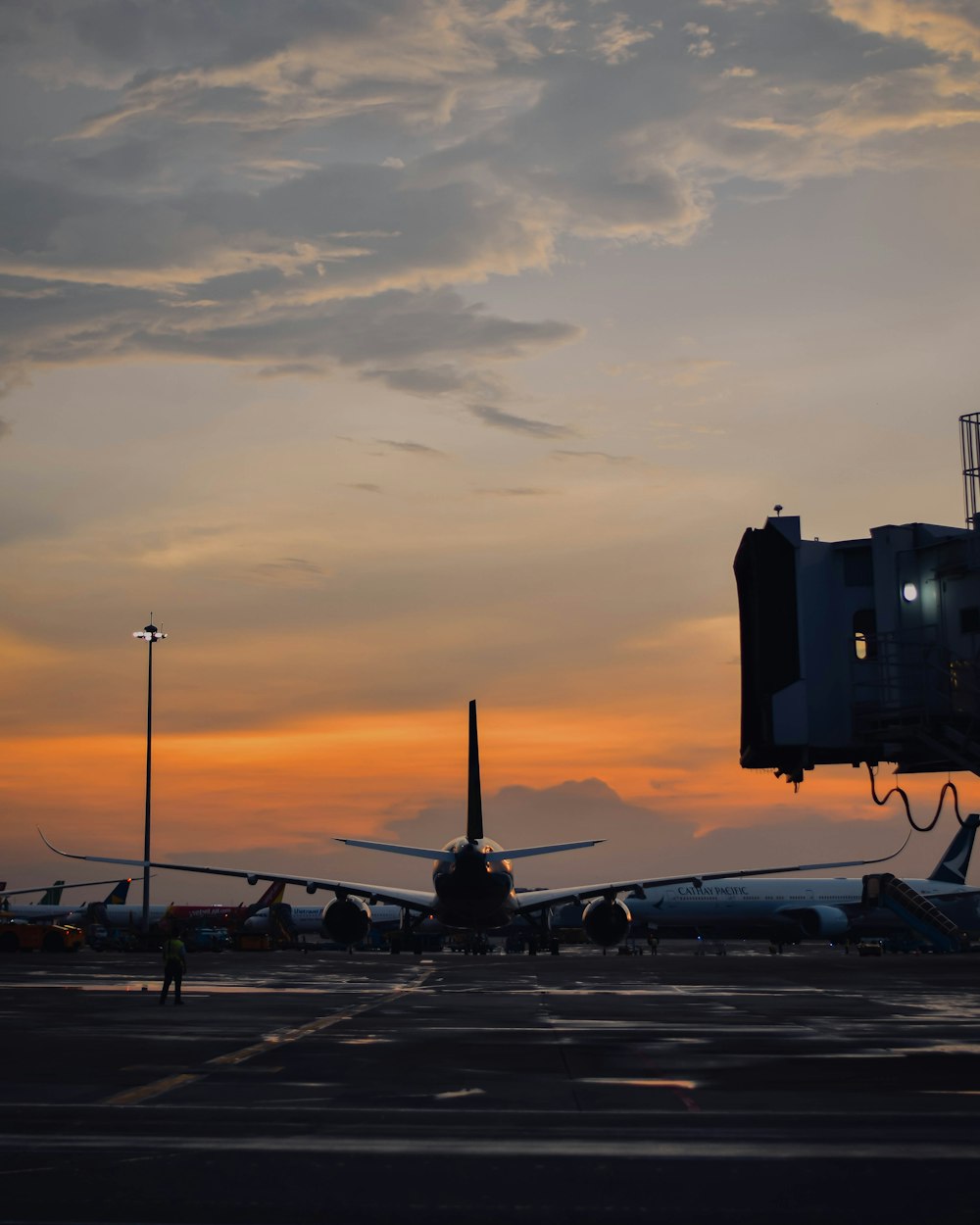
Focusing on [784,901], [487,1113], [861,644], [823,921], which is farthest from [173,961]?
[784,901]

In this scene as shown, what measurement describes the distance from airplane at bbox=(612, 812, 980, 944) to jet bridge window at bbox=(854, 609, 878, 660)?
8256cm

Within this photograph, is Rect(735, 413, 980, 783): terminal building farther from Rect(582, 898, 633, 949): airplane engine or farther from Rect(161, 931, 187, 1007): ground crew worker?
Rect(582, 898, 633, 949): airplane engine

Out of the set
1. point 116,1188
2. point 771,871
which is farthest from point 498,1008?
point 771,871

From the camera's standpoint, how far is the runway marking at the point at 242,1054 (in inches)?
607

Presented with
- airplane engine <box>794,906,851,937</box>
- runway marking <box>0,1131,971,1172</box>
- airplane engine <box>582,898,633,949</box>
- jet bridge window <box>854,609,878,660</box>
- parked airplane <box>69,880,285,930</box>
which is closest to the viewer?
runway marking <box>0,1131,971,1172</box>

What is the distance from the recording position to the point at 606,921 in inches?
2785

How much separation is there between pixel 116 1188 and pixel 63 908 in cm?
13601

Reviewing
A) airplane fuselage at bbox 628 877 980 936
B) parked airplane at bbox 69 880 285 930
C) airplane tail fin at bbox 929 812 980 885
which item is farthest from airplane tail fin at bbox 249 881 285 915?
airplane tail fin at bbox 929 812 980 885

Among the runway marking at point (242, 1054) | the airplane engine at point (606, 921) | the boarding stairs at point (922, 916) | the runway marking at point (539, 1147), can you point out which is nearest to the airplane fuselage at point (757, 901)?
the boarding stairs at point (922, 916)

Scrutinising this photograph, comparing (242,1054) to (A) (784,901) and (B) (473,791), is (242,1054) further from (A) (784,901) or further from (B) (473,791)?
(A) (784,901)

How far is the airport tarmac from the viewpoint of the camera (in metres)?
9.86

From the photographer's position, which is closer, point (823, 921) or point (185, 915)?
point (823, 921)

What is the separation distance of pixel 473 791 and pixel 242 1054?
170ft

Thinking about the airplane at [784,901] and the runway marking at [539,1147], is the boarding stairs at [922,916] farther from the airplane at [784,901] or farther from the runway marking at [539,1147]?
the runway marking at [539,1147]
